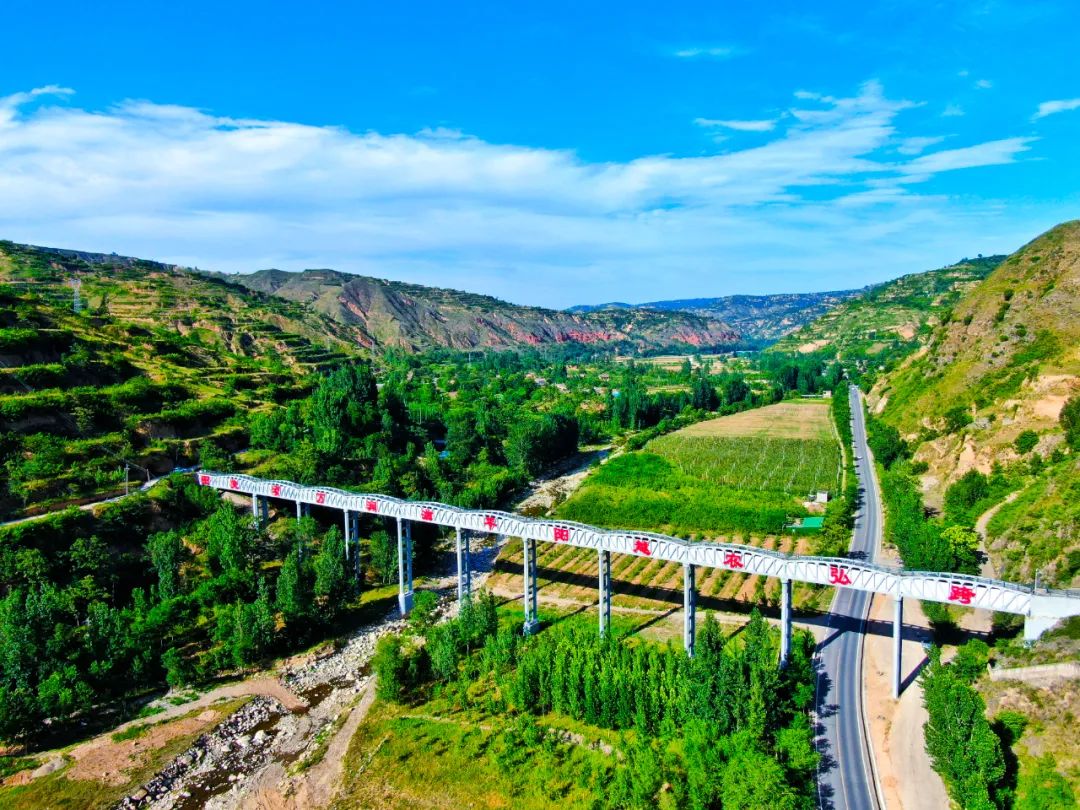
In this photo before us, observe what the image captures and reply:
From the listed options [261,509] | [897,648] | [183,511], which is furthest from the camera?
[261,509]

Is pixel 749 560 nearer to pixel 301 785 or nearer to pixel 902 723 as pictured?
pixel 902 723

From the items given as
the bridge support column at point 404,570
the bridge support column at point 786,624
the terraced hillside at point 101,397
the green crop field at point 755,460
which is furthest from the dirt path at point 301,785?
the green crop field at point 755,460

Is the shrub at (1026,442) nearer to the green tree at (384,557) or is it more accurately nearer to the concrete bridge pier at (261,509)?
the green tree at (384,557)

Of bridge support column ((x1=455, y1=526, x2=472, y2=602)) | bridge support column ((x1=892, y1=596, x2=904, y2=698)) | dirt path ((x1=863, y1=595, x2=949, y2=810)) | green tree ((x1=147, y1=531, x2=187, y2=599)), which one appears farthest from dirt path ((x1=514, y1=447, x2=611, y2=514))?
bridge support column ((x1=892, y1=596, x2=904, y2=698))

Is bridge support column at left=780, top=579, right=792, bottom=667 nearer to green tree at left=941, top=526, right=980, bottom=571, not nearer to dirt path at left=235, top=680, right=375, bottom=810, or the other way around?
green tree at left=941, top=526, right=980, bottom=571

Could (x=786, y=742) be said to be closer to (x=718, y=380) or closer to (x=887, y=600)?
(x=887, y=600)

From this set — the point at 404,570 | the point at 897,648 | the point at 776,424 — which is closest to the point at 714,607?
the point at 897,648
